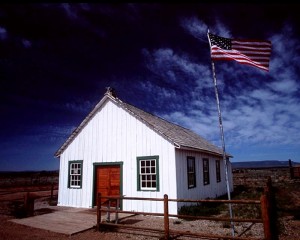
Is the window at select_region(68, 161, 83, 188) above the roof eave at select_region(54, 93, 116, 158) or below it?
below

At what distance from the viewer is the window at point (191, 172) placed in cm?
1473

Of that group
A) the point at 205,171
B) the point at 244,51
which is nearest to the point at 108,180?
the point at 205,171

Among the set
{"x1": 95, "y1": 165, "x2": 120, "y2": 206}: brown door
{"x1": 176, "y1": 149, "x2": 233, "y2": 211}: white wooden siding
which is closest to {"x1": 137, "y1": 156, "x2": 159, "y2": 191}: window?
{"x1": 176, "y1": 149, "x2": 233, "y2": 211}: white wooden siding

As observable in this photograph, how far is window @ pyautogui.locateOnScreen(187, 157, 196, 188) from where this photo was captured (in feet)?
48.3

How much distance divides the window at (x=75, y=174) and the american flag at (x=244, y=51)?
11233 mm

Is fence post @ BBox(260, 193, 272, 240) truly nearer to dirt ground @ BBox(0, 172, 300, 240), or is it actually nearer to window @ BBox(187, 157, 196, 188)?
dirt ground @ BBox(0, 172, 300, 240)

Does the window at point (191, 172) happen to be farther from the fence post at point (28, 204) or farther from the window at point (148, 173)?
the fence post at point (28, 204)

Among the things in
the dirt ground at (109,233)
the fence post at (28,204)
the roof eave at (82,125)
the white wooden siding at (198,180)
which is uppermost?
the roof eave at (82,125)

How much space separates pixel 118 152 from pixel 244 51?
29.5ft

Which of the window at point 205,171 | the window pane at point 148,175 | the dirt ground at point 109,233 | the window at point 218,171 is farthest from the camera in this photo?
the window at point 218,171

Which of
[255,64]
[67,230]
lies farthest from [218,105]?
[67,230]

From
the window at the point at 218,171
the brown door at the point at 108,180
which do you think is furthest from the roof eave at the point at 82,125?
the window at the point at 218,171

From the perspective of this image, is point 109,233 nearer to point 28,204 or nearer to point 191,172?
point 28,204

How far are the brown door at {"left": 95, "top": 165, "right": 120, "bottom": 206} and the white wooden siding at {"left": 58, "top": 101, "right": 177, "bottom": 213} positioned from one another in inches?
16.3
